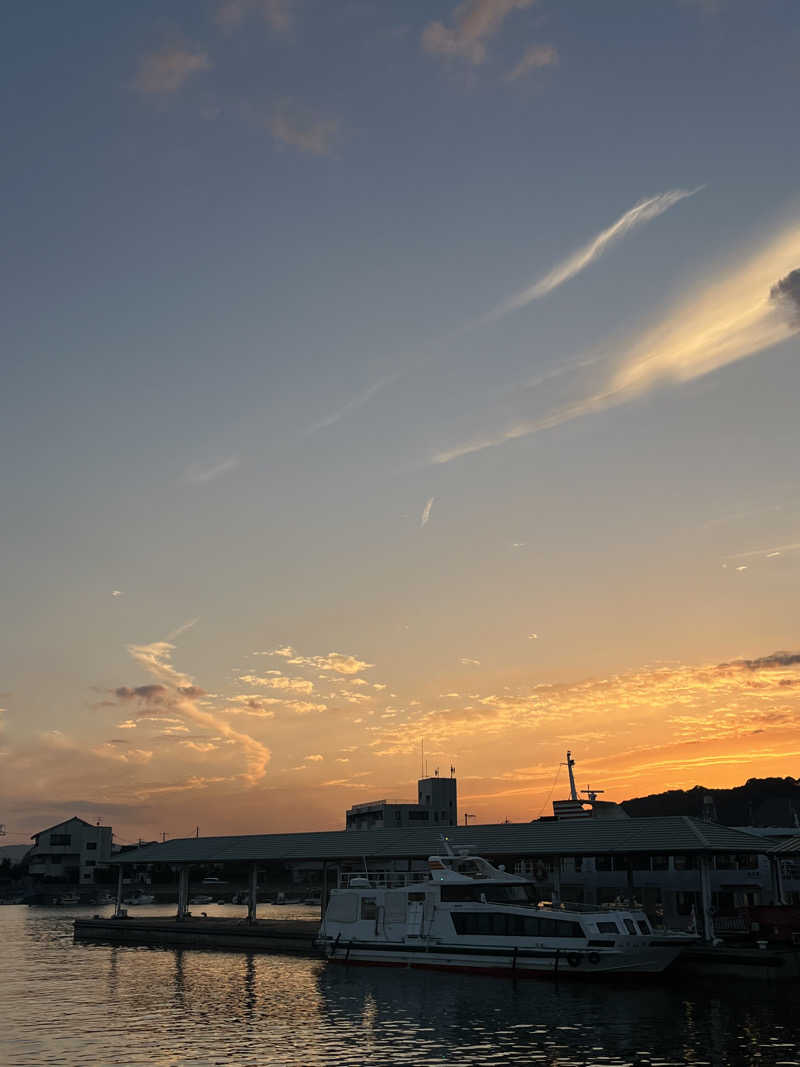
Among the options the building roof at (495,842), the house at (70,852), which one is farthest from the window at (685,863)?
the house at (70,852)

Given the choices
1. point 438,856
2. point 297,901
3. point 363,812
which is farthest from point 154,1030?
point 297,901

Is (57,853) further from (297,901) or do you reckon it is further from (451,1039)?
(451,1039)

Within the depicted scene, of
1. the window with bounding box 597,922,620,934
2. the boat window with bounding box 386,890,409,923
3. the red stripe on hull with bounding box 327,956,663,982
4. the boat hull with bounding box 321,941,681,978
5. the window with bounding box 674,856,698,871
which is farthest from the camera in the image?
the window with bounding box 674,856,698,871

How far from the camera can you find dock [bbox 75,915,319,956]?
69000 millimetres

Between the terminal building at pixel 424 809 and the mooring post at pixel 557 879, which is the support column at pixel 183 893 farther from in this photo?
the terminal building at pixel 424 809

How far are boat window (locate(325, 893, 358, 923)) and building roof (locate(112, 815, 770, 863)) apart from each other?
4.44 meters

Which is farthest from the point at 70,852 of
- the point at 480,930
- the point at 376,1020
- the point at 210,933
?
the point at 376,1020

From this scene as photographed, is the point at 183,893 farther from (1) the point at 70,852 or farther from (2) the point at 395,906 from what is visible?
(1) the point at 70,852

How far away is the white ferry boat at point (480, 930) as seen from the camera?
163 ft

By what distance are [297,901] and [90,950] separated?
408 feet

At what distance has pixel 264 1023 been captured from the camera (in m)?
41.3

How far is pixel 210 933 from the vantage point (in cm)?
7338

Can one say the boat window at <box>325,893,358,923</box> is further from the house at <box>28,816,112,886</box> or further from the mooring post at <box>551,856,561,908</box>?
the house at <box>28,816,112,886</box>

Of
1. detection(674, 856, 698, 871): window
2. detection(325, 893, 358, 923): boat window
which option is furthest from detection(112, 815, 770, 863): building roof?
detection(674, 856, 698, 871): window
